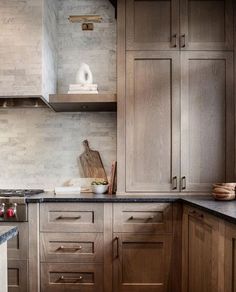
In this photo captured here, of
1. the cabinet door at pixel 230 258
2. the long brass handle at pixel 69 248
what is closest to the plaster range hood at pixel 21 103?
the long brass handle at pixel 69 248

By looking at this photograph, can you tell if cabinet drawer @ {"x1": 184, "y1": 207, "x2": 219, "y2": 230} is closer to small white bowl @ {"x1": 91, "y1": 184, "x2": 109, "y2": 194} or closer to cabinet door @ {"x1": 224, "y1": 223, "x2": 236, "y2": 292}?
cabinet door @ {"x1": 224, "y1": 223, "x2": 236, "y2": 292}

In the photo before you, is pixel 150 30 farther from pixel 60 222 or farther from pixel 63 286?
pixel 63 286

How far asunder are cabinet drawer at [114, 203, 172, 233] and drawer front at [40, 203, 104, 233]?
135 millimetres

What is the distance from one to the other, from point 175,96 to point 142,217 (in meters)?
0.96

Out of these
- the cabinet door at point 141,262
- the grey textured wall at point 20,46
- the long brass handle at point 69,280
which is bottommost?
the long brass handle at point 69,280

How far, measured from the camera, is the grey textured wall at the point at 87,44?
11.3ft

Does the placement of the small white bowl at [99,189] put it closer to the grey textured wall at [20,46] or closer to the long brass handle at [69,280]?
the long brass handle at [69,280]

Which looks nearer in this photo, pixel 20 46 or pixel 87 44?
pixel 20 46

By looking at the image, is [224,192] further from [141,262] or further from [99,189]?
[99,189]

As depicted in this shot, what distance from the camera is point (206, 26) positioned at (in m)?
3.06

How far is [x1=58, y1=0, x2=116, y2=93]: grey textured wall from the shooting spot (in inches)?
136

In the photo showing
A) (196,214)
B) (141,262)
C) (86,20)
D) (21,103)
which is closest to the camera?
(196,214)

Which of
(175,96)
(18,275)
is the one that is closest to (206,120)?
(175,96)

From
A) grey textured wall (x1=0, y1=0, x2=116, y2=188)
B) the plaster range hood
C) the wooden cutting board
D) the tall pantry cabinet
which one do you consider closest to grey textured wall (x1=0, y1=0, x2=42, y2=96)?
the plaster range hood
